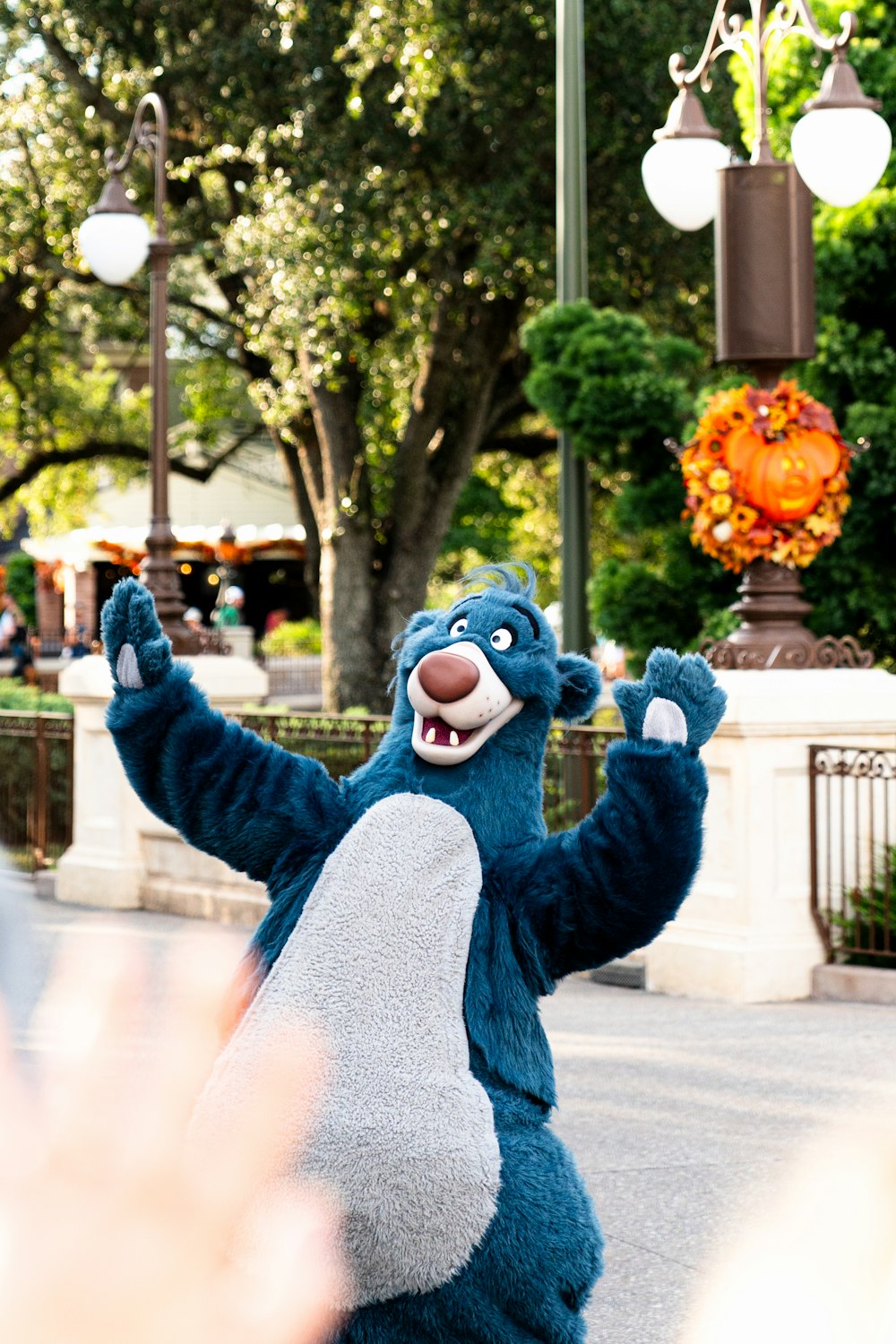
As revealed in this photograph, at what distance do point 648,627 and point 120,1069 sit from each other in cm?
724

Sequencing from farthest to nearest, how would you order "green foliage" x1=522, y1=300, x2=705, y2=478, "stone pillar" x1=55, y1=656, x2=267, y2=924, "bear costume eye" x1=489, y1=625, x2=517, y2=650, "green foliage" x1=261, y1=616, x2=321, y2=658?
"green foliage" x1=261, y1=616, x2=321, y2=658 → "green foliage" x1=522, y1=300, x2=705, y2=478 → "stone pillar" x1=55, y1=656, x2=267, y2=924 → "bear costume eye" x1=489, y1=625, x2=517, y2=650

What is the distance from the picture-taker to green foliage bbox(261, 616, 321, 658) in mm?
37281

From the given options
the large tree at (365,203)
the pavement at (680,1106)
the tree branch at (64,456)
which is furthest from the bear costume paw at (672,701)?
the tree branch at (64,456)

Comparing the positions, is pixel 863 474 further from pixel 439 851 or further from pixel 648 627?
pixel 439 851

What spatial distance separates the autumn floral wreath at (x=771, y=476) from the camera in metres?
8.69

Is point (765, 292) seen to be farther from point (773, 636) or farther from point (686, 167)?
point (773, 636)

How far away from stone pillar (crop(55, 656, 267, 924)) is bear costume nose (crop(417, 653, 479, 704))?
7816 millimetres

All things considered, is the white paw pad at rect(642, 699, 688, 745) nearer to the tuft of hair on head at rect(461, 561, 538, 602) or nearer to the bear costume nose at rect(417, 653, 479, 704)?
the bear costume nose at rect(417, 653, 479, 704)

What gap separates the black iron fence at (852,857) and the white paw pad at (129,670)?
5.21 metres

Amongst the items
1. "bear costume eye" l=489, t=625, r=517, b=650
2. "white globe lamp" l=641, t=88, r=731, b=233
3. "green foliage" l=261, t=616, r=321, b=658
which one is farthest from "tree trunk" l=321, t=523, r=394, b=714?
"green foliage" l=261, t=616, r=321, b=658

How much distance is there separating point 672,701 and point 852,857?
5.56 meters

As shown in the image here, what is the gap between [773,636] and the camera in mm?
8695

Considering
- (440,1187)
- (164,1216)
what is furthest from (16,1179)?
(440,1187)

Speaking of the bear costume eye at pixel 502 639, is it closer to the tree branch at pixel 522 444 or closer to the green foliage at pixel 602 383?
the green foliage at pixel 602 383
